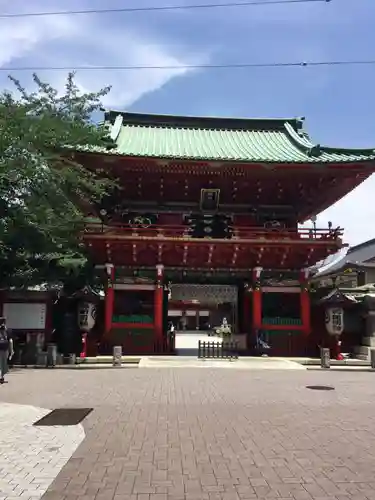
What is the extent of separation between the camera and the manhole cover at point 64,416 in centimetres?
851

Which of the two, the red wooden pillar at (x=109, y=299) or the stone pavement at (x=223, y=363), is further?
the red wooden pillar at (x=109, y=299)

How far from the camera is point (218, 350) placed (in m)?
22.3

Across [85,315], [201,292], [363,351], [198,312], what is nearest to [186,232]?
[201,292]

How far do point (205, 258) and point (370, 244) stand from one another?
120 feet

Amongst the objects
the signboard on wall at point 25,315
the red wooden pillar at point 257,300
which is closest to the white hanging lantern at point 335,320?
the red wooden pillar at point 257,300

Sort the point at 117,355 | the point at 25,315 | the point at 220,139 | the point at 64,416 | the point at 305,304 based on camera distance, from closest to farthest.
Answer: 1. the point at 64,416
2. the point at 117,355
3. the point at 25,315
4. the point at 305,304
5. the point at 220,139

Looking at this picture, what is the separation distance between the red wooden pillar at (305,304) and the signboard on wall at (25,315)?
1260 centimetres

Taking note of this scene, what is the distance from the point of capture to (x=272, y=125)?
30.9m

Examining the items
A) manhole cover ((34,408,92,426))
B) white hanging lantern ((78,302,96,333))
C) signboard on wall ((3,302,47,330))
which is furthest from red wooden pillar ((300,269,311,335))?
manhole cover ((34,408,92,426))

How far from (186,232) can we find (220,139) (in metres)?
8.58

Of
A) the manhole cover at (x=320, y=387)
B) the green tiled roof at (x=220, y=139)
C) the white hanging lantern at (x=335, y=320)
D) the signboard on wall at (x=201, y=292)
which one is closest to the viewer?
the manhole cover at (x=320, y=387)

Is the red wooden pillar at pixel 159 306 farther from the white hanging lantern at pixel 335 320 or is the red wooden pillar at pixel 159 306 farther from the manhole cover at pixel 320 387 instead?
the manhole cover at pixel 320 387

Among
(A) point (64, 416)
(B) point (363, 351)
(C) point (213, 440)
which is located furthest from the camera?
(B) point (363, 351)

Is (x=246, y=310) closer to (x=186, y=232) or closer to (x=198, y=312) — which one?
(x=186, y=232)
